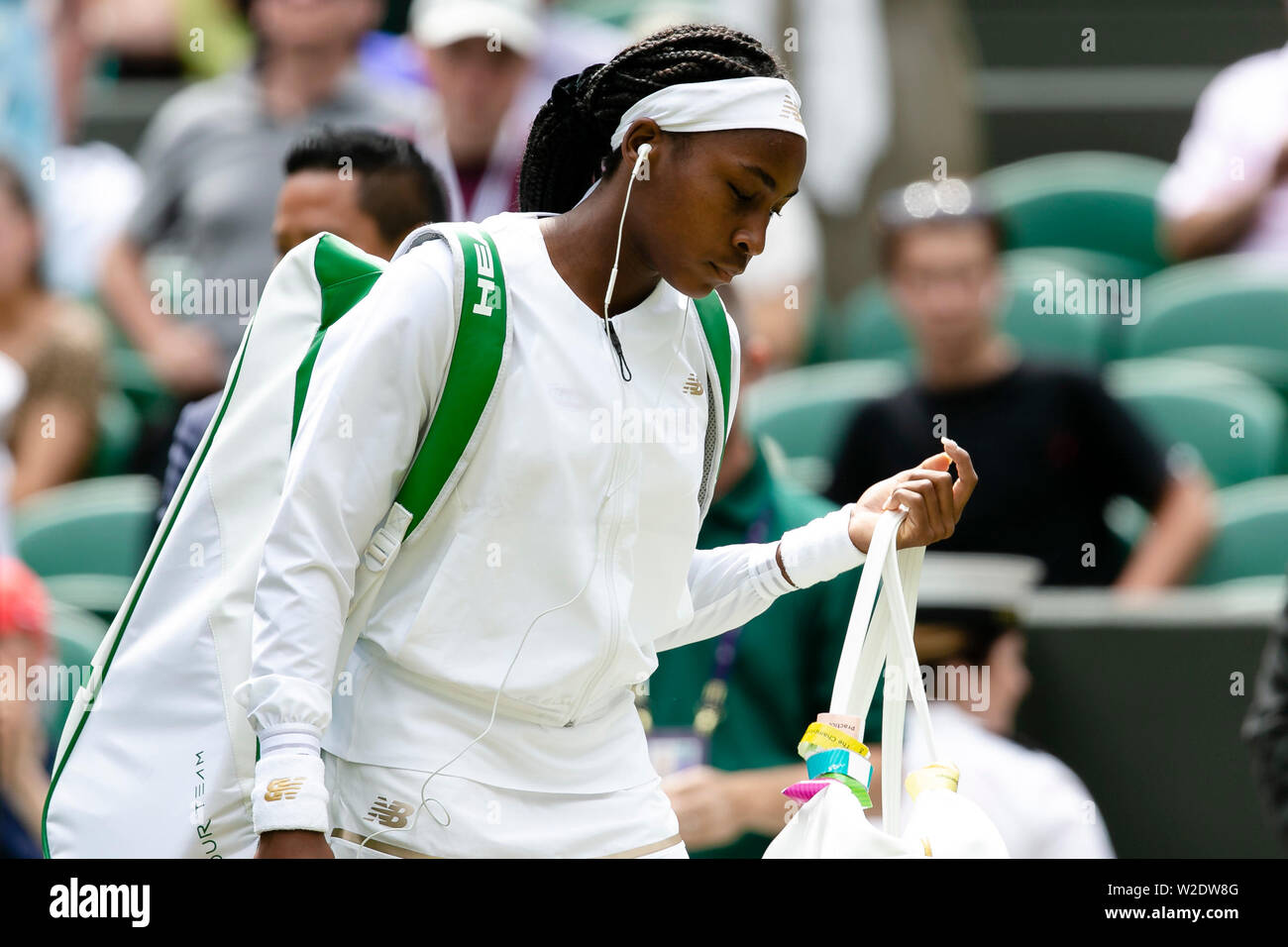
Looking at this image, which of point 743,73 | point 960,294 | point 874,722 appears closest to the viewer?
point 743,73

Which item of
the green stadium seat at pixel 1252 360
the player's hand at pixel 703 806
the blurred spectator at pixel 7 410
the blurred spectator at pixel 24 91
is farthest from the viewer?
the blurred spectator at pixel 24 91

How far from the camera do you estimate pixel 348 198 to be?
286cm

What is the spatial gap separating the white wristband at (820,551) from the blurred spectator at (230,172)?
2.49 metres

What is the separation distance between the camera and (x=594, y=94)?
1.92 metres

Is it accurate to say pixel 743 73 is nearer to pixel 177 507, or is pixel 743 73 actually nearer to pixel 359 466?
pixel 359 466

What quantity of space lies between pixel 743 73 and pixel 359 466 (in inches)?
22.3

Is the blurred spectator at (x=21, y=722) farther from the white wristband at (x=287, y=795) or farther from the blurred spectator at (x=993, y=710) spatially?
the white wristband at (x=287, y=795)

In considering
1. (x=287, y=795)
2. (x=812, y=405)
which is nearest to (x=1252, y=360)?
(x=812, y=405)

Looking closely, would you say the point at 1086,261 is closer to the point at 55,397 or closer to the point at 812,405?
the point at 812,405

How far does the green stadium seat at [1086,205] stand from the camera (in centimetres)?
538

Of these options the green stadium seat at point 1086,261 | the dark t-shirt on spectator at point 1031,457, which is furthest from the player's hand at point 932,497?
the green stadium seat at point 1086,261

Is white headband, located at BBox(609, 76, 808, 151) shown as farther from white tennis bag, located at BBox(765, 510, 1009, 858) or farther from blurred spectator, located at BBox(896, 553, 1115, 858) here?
blurred spectator, located at BBox(896, 553, 1115, 858)

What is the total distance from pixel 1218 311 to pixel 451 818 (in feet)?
12.3
